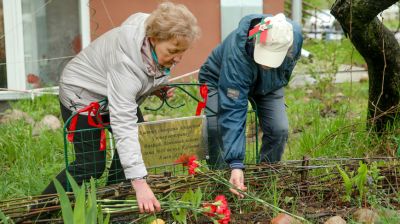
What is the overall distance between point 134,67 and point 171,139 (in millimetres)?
646

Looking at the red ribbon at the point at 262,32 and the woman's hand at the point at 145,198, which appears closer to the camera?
the woman's hand at the point at 145,198

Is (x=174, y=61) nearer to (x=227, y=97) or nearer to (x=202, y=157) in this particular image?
(x=227, y=97)

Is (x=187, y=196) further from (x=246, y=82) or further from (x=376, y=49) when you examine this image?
(x=376, y=49)

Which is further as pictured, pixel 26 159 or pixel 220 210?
pixel 26 159

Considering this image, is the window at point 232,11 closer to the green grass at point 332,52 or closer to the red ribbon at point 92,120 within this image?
the green grass at point 332,52

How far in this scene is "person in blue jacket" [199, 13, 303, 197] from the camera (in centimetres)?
335

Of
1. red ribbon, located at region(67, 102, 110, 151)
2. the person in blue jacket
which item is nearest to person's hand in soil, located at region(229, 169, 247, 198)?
the person in blue jacket

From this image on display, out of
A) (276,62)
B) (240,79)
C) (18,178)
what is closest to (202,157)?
(240,79)

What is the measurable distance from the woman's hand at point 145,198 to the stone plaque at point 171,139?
48 cm

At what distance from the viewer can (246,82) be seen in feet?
11.7

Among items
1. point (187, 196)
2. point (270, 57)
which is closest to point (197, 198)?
point (187, 196)

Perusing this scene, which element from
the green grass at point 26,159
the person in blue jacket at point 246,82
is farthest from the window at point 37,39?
the person in blue jacket at point 246,82

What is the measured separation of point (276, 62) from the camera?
3.33m

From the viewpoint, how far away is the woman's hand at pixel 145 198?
9.99 ft
